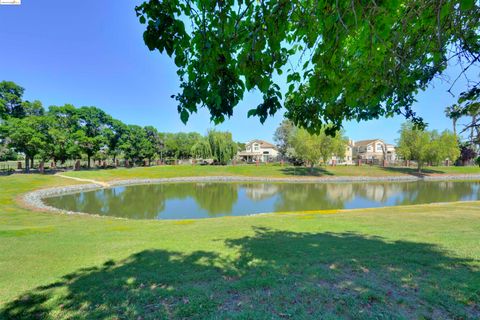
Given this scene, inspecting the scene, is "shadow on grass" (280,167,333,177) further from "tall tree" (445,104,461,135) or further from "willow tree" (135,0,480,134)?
"willow tree" (135,0,480,134)

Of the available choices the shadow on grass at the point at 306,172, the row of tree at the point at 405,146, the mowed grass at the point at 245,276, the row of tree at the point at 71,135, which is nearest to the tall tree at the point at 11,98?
the row of tree at the point at 71,135

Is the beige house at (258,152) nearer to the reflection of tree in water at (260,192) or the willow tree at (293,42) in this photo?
the reflection of tree in water at (260,192)

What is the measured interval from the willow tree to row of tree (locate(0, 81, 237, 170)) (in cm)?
3292

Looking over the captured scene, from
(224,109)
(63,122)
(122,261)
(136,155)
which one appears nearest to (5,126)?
(63,122)

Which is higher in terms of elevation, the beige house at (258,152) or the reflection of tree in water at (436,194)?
the beige house at (258,152)

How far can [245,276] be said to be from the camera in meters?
3.48

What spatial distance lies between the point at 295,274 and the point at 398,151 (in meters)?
48.3

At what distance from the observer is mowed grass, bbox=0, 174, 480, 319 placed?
8.60 ft

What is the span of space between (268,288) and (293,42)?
10.9 feet

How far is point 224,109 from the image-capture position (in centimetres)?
236

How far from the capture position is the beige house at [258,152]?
6531 cm

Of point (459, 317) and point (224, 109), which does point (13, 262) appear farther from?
point (459, 317)

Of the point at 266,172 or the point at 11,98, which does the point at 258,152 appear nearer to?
the point at 266,172

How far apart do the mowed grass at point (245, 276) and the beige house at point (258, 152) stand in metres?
58.5
